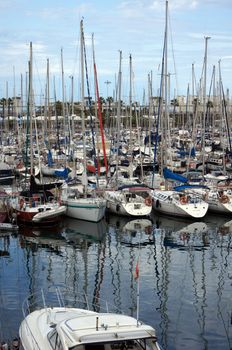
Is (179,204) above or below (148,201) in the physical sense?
below

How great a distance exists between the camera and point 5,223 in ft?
108

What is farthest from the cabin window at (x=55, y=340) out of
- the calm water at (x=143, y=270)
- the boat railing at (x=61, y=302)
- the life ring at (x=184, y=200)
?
the life ring at (x=184, y=200)

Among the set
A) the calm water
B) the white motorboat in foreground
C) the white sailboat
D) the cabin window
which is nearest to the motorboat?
the calm water

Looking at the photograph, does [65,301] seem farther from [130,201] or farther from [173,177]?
[173,177]

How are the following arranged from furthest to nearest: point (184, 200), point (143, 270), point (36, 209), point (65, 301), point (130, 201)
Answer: point (130, 201) → point (184, 200) → point (36, 209) → point (143, 270) → point (65, 301)

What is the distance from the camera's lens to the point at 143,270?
83.5ft

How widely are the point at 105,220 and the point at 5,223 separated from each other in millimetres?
7102

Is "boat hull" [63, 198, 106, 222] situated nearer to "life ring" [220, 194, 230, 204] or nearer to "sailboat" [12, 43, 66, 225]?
"sailboat" [12, 43, 66, 225]

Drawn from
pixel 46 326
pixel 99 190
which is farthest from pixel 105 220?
pixel 46 326

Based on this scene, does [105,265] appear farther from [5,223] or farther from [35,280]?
[5,223]

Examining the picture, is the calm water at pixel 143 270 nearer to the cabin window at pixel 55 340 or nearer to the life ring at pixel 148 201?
the life ring at pixel 148 201

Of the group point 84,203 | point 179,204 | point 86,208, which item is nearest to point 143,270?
point 86,208

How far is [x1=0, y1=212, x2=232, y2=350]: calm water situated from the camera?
62.3 feet

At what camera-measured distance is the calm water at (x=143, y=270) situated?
1898cm
